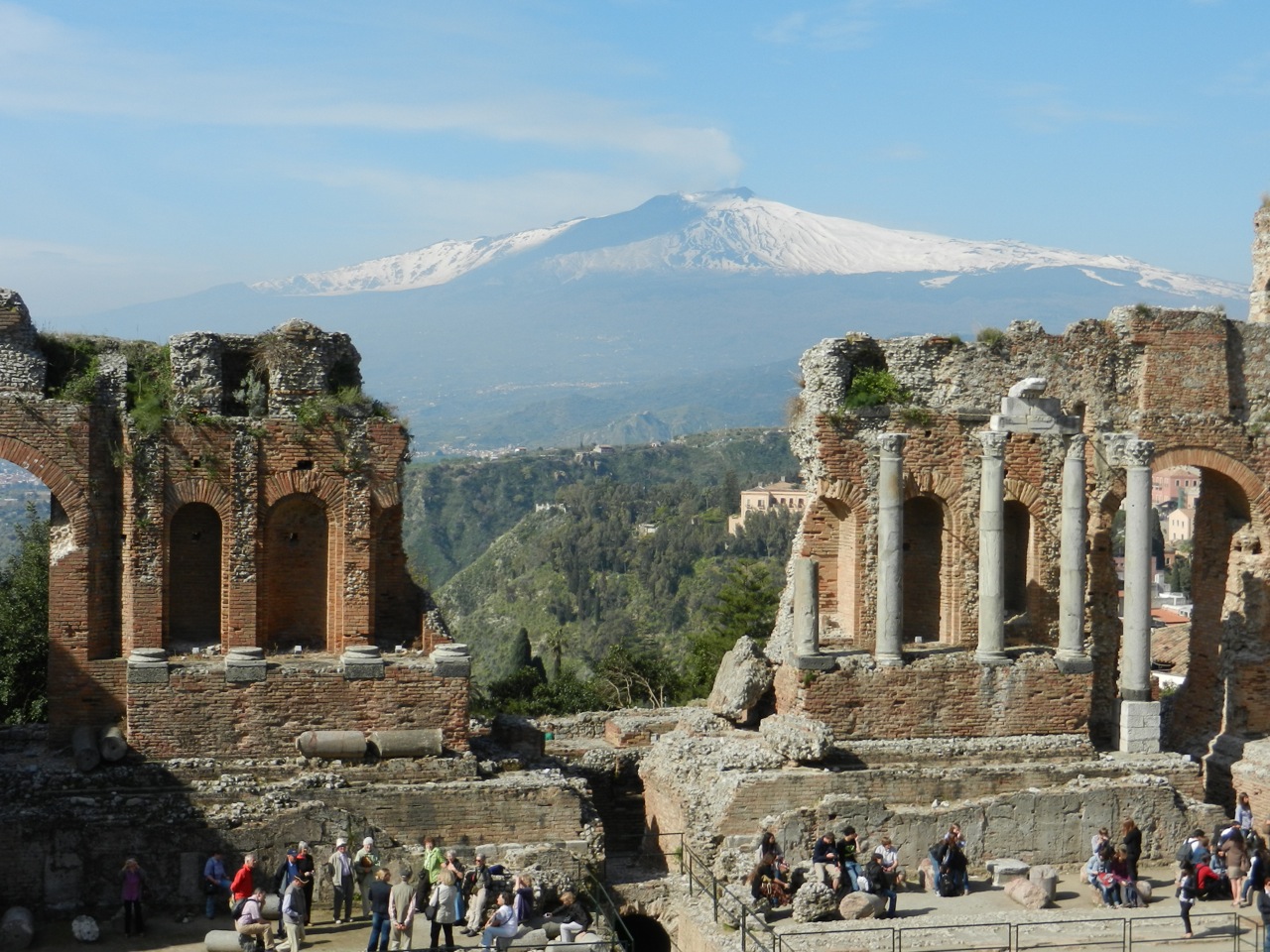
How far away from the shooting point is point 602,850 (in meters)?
24.4

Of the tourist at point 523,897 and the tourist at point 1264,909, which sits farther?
the tourist at point 523,897

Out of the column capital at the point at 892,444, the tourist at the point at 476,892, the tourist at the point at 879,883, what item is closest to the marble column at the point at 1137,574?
the column capital at the point at 892,444

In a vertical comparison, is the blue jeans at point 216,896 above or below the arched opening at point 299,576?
below

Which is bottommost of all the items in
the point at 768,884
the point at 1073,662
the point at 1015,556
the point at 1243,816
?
the point at 768,884

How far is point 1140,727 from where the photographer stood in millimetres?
28250

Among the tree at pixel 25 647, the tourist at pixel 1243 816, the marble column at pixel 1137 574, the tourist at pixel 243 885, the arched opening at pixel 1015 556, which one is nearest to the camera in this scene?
the tourist at pixel 243 885

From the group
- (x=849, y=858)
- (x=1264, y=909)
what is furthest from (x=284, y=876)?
(x=1264, y=909)

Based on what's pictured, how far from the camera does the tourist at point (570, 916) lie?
22.0 meters

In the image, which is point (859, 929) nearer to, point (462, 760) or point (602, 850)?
point (602, 850)

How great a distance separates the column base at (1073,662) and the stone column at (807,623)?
3.84 metres

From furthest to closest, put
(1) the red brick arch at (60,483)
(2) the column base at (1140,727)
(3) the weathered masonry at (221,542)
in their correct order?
(2) the column base at (1140,727) → (1) the red brick arch at (60,483) → (3) the weathered masonry at (221,542)

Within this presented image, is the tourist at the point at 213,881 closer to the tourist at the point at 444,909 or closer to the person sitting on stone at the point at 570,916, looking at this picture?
the tourist at the point at 444,909

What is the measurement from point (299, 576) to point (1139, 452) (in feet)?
45.4

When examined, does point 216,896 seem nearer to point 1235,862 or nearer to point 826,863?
point 826,863
